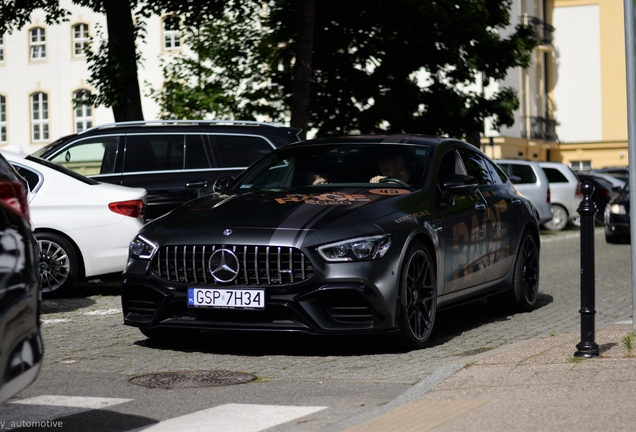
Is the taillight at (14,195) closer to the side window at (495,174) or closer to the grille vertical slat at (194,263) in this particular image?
the grille vertical slat at (194,263)

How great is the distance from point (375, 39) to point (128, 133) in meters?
14.1

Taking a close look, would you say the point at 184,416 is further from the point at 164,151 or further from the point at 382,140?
the point at 164,151

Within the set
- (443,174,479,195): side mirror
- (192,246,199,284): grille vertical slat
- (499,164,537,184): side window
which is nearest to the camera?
(192,246,199,284): grille vertical slat

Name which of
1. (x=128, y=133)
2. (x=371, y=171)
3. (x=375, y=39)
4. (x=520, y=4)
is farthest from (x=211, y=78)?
(x=520, y=4)

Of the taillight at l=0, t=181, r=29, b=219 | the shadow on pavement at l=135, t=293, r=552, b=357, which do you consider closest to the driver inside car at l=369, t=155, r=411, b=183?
the shadow on pavement at l=135, t=293, r=552, b=357

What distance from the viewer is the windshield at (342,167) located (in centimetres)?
874

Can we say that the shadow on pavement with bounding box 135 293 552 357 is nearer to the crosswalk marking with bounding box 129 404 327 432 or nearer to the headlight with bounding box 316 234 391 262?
the headlight with bounding box 316 234 391 262

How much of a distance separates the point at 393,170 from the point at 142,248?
6.95ft

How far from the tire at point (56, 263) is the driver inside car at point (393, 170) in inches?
161

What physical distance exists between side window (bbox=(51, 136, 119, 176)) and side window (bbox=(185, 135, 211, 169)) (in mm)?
870

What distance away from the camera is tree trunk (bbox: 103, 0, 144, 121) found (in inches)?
767

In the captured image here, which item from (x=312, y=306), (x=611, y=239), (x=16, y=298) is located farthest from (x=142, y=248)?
(x=611, y=239)

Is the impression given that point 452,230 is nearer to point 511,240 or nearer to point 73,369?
point 511,240

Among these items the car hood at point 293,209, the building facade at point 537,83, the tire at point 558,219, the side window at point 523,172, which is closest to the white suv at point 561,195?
the tire at point 558,219
